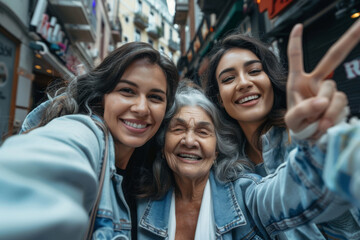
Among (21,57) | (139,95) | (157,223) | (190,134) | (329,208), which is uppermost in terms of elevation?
(21,57)

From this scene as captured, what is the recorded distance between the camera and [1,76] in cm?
530

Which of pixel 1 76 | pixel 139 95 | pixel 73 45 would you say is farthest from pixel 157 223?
pixel 73 45

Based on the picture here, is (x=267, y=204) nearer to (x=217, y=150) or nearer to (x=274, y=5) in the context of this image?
(x=217, y=150)

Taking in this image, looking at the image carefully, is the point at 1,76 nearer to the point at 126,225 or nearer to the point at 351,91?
the point at 126,225

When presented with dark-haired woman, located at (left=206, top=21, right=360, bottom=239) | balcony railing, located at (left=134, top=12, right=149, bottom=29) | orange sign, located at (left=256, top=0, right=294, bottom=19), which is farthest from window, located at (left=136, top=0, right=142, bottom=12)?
dark-haired woman, located at (left=206, top=21, right=360, bottom=239)

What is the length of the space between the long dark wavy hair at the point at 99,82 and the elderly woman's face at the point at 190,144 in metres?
0.43

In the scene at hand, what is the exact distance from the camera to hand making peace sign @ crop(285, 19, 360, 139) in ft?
2.45

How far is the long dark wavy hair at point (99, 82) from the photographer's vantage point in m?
1.43

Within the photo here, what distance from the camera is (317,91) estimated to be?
0.81 meters

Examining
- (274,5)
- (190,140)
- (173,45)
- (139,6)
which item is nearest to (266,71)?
(190,140)

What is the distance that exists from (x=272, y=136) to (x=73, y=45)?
10358 millimetres

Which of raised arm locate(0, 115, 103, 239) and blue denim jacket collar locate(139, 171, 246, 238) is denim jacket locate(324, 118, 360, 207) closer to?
raised arm locate(0, 115, 103, 239)

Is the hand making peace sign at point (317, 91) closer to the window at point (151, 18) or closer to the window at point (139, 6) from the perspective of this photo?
the window at point (139, 6)

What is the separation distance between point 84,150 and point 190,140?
3.10ft
